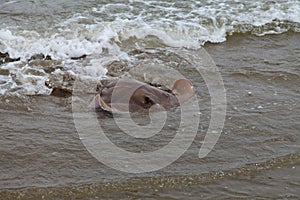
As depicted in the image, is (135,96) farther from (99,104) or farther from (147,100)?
(99,104)

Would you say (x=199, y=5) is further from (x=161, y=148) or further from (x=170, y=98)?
(x=161, y=148)

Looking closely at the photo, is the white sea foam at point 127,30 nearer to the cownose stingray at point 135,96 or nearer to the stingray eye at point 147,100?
the cownose stingray at point 135,96

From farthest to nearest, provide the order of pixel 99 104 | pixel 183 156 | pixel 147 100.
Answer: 1. pixel 147 100
2. pixel 99 104
3. pixel 183 156

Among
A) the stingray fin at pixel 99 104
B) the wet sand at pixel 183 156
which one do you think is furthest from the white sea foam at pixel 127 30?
the wet sand at pixel 183 156

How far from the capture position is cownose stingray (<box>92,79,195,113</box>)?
15.4 ft

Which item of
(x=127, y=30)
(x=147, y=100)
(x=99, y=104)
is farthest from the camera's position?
(x=127, y=30)

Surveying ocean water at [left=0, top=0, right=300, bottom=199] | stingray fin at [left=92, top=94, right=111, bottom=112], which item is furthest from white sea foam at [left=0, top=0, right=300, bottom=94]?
stingray fin at [left=92, top=94, right=111, bottom=112]

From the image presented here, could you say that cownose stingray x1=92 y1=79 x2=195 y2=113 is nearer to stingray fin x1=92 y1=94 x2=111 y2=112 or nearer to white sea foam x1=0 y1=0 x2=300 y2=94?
stingray fin x1=92 y1=94 x2=111 y2=112

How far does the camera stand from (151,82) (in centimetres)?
544

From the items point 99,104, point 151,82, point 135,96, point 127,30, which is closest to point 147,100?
point 135,96

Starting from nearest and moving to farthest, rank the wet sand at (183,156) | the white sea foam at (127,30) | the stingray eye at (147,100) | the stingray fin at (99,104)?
the wet sand at (183,156)
the stingray fin at (99,104)
the stingray eye at (147,100)
the white sea foam at (127,30)

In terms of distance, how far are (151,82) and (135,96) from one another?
67 cm

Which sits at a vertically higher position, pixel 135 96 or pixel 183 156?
pixel 135 96

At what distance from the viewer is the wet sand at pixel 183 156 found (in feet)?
11.3
